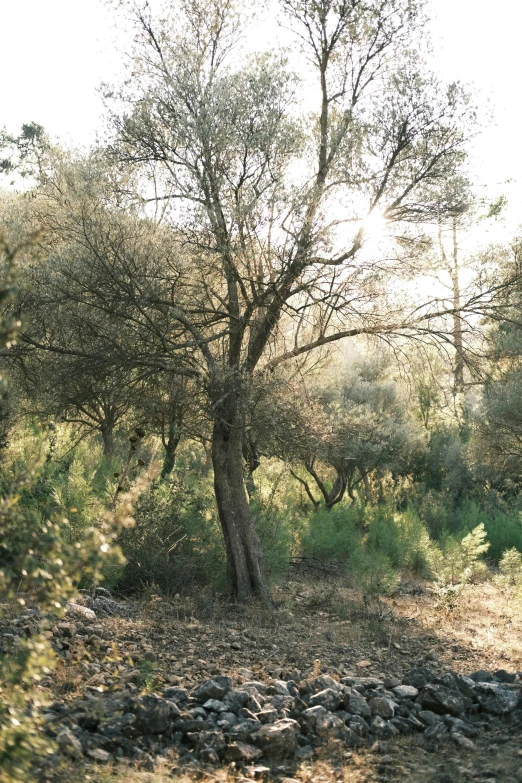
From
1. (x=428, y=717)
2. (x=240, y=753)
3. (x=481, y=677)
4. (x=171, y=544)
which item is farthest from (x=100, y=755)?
(x=171, y=544)

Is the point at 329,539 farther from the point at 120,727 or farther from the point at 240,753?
the point at 120,727

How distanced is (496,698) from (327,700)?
1484 millimetres

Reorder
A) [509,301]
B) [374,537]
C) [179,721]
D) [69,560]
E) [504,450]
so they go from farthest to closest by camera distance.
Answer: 1. [504,450]
2. [374,537]
3. [509,301]
4. [179,721]
5. [69,560]

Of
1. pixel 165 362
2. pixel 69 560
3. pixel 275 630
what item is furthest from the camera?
pixel 165 362

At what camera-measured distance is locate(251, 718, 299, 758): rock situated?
5.30m

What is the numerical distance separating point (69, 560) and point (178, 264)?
6896 mm

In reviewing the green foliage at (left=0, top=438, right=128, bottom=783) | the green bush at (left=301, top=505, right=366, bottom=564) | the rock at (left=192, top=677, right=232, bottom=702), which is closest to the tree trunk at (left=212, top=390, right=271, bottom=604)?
the green bush at (left=301, top=505, right=366, bottom=564)

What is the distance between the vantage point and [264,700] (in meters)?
6.02

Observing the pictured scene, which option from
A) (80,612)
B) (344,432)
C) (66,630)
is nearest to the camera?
(66,630)

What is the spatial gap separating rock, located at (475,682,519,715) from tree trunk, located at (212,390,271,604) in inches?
172

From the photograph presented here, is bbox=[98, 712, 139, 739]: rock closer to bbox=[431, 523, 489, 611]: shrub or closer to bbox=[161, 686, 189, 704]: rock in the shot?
bbox=[161, 686, 189, 704]: rock

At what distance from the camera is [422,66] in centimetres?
1072

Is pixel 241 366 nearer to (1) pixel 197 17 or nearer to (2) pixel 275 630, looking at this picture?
(2) pixel 275 630

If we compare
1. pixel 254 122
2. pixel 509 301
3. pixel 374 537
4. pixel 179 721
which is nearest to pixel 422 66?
pixel 254 122
